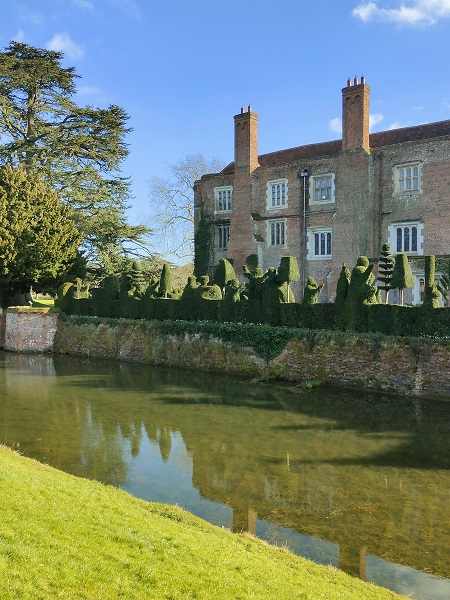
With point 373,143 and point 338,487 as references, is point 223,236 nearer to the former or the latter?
point 373,143

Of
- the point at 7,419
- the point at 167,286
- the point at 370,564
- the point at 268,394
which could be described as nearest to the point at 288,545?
the point at 370,564

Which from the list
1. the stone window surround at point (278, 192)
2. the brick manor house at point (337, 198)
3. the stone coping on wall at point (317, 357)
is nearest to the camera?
the stone coping on wall at point (317, 357)

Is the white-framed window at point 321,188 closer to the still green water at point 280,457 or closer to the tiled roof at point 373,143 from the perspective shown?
the tiled roof at point 373,143

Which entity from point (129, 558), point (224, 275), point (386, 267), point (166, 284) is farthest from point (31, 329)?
point (129, 558)

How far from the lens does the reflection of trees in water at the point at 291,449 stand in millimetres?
7703

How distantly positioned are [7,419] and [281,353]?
31.4 ft

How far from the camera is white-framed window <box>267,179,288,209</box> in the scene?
30.9m

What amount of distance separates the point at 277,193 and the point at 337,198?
393 centimetres

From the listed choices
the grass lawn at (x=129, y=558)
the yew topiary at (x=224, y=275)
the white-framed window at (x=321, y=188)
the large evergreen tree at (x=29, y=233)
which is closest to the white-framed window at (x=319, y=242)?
the white-framed window at (x=321, y=188)

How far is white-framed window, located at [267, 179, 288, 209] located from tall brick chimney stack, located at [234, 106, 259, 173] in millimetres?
1707

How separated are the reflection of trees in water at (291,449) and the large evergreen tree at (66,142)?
16380 millimetres

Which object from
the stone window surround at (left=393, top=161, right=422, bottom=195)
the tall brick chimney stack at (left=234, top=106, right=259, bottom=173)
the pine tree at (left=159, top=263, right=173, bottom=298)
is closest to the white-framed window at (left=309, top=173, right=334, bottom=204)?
the stone window surround at (left=393, top=161, right=422, bottom=195)

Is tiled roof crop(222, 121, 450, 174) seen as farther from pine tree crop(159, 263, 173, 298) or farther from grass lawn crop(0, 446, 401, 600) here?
grass lawn crop(0, 446, 401, 600)

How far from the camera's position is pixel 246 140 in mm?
32031
